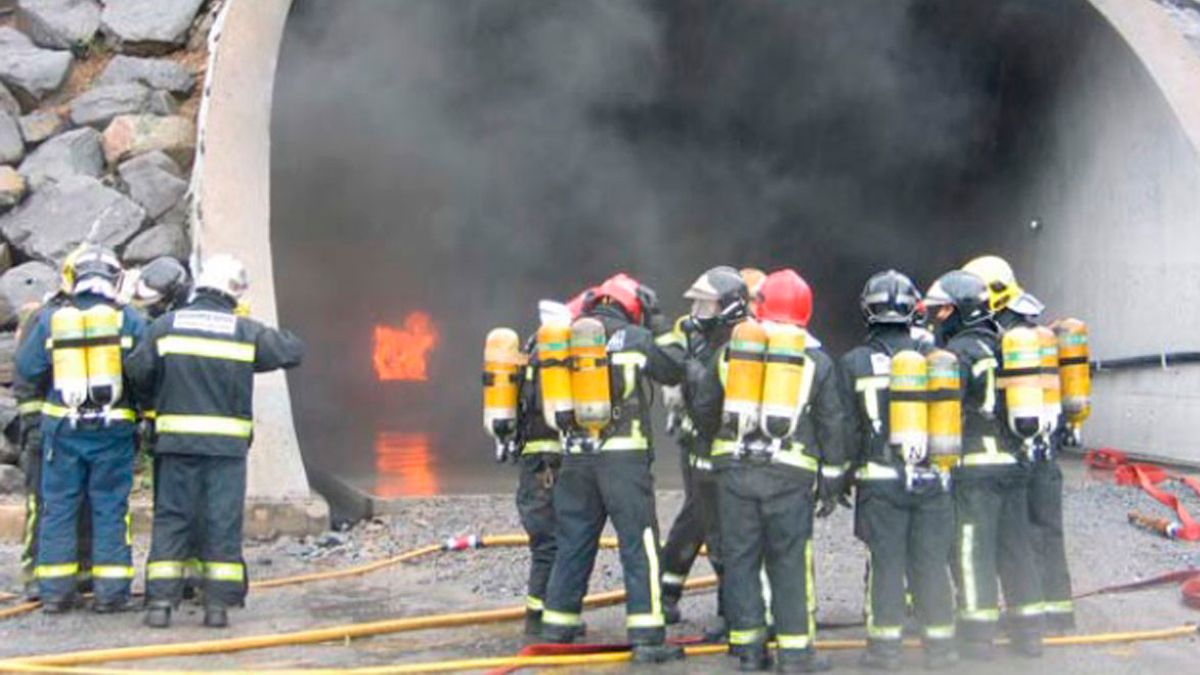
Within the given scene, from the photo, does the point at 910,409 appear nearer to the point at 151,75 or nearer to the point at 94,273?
the point at 94,273

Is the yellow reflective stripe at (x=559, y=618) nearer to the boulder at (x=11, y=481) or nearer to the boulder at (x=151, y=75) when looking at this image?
the boulder at (x=11, y=481)

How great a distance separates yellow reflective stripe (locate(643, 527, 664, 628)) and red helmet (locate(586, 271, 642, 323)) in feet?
3.34

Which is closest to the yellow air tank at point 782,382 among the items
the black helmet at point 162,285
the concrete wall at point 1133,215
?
the black helmet at point 162,285

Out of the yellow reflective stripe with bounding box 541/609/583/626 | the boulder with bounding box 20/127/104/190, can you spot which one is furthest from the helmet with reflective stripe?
the boulder with bounding box 20/127/104/190

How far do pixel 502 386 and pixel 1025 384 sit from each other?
2.44m

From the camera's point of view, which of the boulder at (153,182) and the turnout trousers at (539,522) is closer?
the turnout trousers at (539,522)

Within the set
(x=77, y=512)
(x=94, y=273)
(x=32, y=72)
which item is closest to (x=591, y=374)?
(x=94, y=273)

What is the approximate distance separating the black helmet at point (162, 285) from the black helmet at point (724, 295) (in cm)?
293

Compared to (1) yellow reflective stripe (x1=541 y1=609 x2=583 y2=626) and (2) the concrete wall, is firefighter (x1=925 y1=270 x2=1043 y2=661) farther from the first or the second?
(2) the concrete wall

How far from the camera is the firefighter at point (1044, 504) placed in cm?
664

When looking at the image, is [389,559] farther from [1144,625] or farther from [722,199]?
[722,199]

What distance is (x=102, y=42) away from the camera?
1242 cm

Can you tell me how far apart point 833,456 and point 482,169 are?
1190cm

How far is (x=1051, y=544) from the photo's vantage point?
21.8 feet
